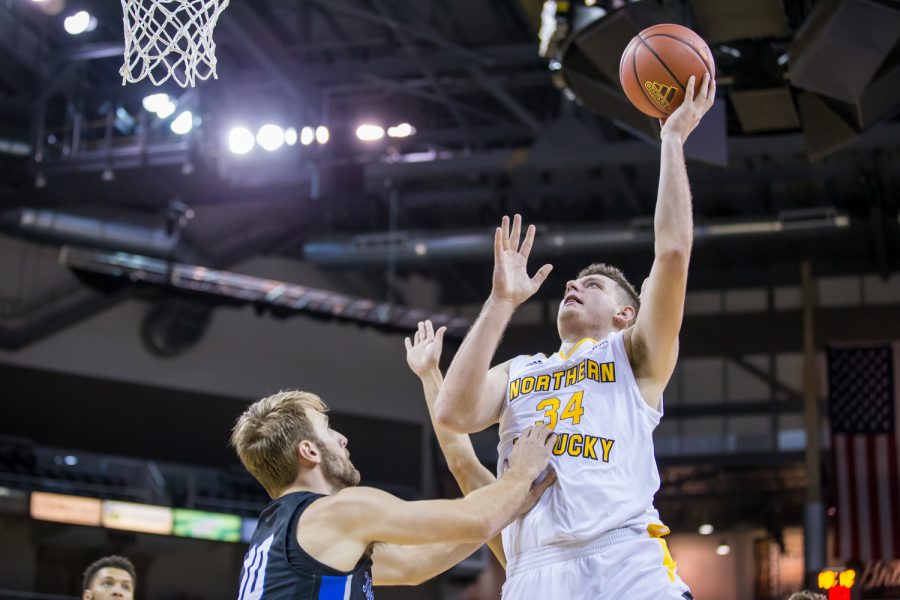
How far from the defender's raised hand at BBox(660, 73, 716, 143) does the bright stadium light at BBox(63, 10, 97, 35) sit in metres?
12.5

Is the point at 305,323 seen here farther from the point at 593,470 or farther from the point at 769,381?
the point at 593,470

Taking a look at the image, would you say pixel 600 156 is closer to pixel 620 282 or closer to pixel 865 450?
pixel 865 450

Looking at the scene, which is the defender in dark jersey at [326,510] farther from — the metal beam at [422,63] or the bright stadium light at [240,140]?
the bright stadium light at [240,140]

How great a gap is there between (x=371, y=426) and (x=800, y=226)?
29.9 ft

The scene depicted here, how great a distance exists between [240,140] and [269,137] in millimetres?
393

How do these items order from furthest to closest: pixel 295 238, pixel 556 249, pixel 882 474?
pixel 295 238 < pixel 556 249 < pixel 882 474

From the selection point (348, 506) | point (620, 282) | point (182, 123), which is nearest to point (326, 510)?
point (348, 506)

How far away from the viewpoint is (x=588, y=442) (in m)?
4.08

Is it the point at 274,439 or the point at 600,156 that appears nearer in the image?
the point at 274,439

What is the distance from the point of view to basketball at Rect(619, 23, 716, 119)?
445 centimetres

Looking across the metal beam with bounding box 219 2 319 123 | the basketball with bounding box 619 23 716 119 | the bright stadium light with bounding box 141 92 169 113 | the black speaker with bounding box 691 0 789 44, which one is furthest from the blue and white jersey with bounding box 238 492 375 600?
the bright stadium light with bounding box 141 92 169 113

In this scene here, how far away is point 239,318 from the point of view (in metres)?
22.3

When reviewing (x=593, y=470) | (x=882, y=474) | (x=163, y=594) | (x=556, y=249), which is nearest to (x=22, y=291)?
(x=163, y=594)

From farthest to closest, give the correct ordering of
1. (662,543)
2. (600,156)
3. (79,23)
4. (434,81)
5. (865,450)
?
(865,450), (434,81), (600,156), (79,23), (662,543)
